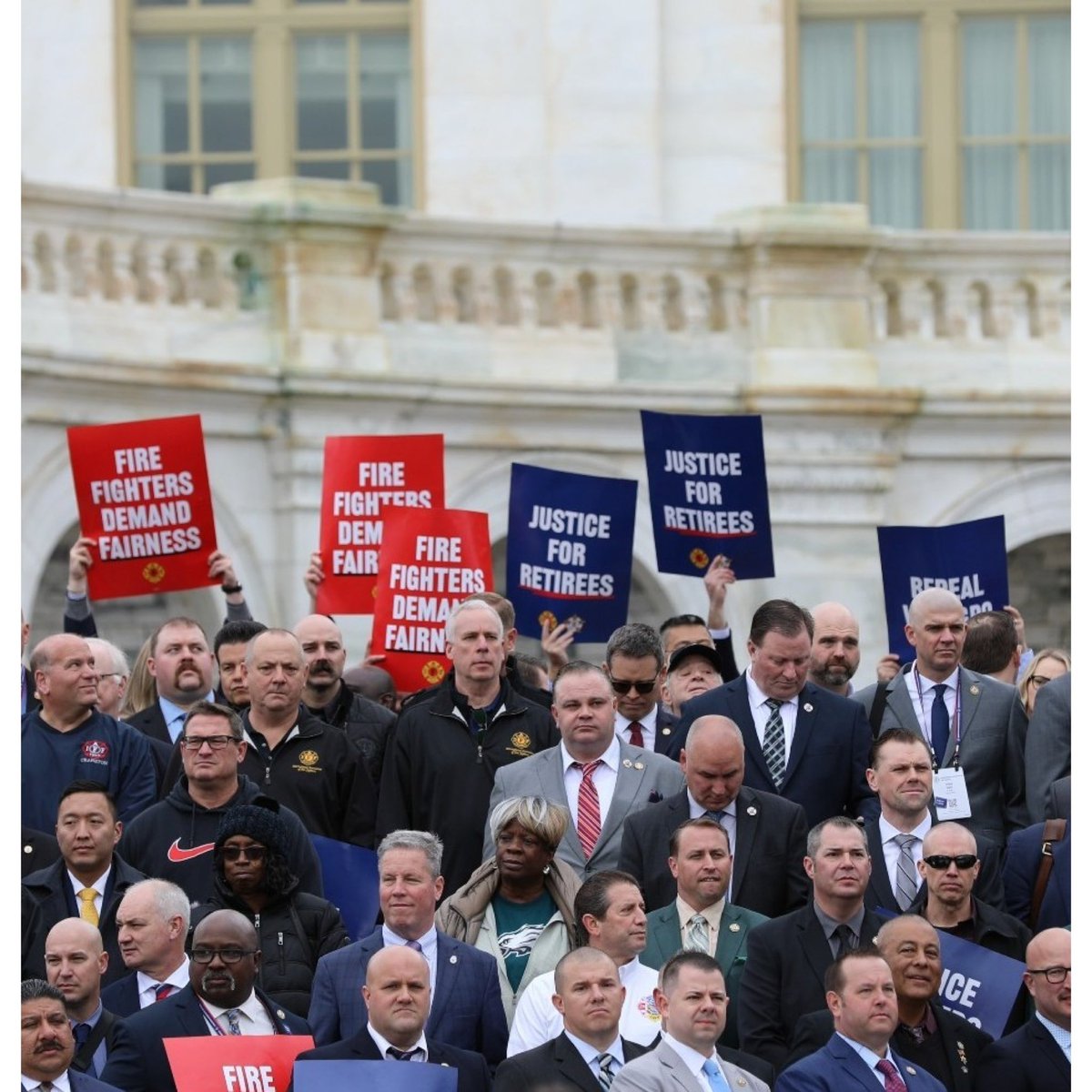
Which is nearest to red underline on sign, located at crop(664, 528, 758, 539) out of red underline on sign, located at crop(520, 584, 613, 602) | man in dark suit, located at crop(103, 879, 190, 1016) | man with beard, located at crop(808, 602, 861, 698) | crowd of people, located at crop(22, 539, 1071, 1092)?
red underline on sign, located at crop(520, 584, 613, 602)

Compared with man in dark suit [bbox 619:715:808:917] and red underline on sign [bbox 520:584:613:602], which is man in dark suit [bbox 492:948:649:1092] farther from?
red underline on sign [bbox 520:584:613:602]

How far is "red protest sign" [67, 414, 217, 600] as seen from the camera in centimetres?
1588

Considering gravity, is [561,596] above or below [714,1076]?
above

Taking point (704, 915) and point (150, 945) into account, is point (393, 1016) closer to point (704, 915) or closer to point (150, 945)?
point (150, 945)

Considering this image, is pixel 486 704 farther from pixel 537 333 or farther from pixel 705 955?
pixel 537 333

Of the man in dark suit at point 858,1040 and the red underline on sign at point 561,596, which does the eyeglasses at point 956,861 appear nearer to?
the man in dark suit at point 858,1040

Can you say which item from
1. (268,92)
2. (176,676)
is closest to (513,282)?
(268,92)

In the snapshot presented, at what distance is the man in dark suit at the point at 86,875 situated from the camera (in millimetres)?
12180

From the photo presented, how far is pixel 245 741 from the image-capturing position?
13.0 metres

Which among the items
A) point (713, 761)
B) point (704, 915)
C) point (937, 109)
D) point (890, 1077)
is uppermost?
point (937, 109)

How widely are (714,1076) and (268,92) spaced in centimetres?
1552

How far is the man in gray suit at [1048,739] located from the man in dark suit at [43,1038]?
158 inches

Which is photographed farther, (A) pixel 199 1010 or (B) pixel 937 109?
(B) pixel 937 109

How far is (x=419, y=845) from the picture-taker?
11.7 meters
